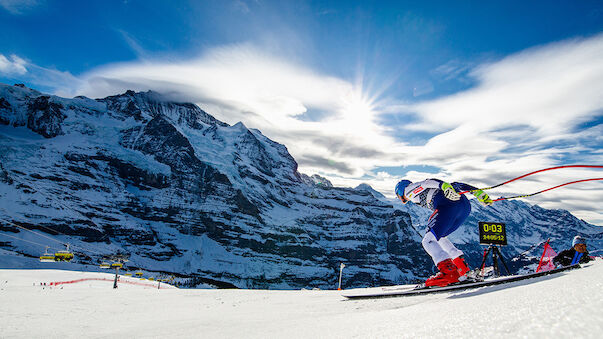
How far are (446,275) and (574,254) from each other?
5.01 meters

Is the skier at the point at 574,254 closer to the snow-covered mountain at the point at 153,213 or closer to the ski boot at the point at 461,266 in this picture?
the ski boot at the point at 461,266

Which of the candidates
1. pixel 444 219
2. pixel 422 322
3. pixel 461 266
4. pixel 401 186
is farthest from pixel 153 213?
pixel 422 322

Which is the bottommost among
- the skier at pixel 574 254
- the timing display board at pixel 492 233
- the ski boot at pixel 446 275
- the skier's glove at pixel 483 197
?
the ski boot at pixel 446 275

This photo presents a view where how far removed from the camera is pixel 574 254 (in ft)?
24.8

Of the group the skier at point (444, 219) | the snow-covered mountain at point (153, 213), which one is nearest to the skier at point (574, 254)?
the skier at point (444, 219)

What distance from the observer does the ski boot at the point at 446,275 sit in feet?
16.5

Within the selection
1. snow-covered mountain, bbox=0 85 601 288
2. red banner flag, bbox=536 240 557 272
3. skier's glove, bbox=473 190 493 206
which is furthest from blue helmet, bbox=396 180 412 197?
snow-covered mountain, bbox=0 85 601 288

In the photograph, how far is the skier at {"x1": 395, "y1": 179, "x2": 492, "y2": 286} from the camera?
517 cm

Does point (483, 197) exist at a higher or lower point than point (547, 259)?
higher

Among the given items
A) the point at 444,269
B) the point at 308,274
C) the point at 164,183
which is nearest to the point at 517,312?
the point at 444,269

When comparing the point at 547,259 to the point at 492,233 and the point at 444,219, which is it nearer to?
the point at 492,233

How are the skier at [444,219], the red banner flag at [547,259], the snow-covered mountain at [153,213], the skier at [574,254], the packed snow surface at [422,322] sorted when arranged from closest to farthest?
the packed snow surface at [422,322], the skier at [444,219], the skier at [574,254], the red banner flag at [547,259], the snow-covered mountain at [153,213]

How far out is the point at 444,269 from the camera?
5.18 metres

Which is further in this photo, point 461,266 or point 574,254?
point 574,254
